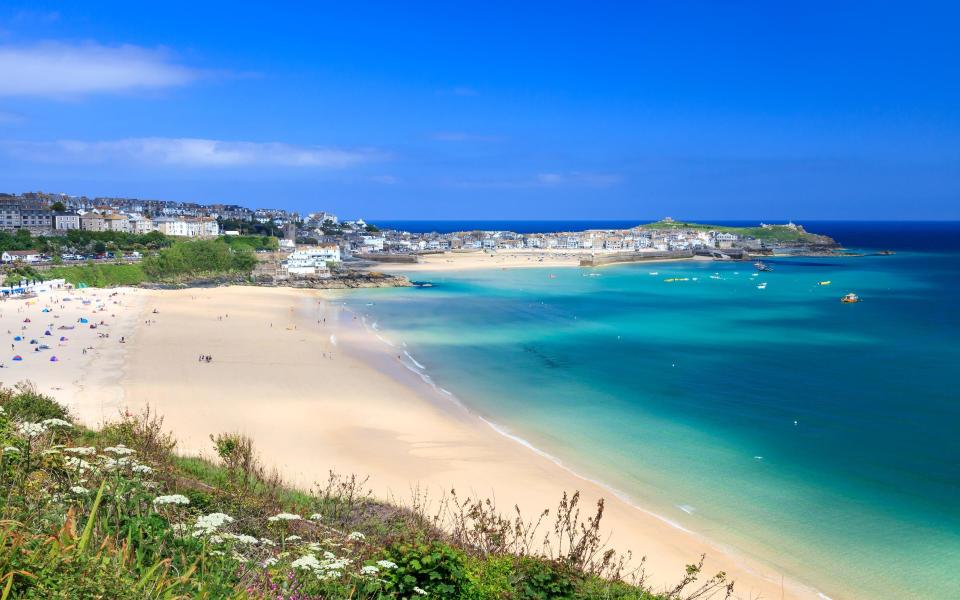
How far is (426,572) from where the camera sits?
4.93 metres

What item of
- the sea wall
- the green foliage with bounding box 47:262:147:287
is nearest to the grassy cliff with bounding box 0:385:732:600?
the green foliage with bounding box 47:262:147:287

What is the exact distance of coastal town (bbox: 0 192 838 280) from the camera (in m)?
63.9

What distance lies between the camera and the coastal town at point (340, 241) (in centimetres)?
6388

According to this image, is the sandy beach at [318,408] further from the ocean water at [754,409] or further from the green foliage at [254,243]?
the green foliage at [254,243]

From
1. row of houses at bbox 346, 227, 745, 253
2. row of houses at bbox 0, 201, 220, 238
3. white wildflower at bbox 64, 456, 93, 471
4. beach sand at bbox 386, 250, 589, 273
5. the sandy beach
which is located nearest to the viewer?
white wildflower at bbox 64, 456, 93, 471

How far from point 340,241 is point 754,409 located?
8533cm

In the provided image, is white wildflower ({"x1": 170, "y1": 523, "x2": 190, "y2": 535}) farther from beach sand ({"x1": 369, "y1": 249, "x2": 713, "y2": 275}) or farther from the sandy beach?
beach sand ({"x1": 369, "y1": 249, "x2": 713, "y2": 275})

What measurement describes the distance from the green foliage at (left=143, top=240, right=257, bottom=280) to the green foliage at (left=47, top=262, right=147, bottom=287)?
3.39 feet

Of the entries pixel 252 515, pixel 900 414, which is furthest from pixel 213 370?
pixel 900 414

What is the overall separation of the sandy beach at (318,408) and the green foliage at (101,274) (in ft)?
46.4

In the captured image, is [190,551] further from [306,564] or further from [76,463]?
[76,463]

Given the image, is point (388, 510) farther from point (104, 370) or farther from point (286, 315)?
point (286, 315)

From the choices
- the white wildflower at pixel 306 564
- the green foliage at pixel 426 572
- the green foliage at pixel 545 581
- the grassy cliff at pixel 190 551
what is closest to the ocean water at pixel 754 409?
the green foliage at pixel 545 581

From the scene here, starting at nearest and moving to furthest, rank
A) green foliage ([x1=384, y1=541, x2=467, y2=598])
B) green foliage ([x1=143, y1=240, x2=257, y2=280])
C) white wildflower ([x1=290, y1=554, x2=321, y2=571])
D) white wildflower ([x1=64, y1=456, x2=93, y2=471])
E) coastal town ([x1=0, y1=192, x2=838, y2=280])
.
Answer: white wildflower ([x1=290, y1=554, x2=321, y2=571]) < green foliage ([x1=384, y1=541, x2=467, y2=598]) < white wildflower ([x1=64, y1=456, x2=93, y2=471]) < green foliage ([x1=143, y1=240, x2=257, y2=280]) < coastal town ([x1=0, y1=192, x2=838, y2=280])
